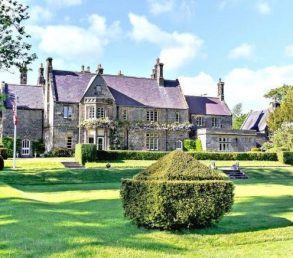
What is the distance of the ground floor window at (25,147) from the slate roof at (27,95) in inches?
173

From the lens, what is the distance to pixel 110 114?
53406mm

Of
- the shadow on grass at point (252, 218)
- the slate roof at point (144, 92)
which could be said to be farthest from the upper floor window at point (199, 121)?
the shadow on grass at point (252, 218)

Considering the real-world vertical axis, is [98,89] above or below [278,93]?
below

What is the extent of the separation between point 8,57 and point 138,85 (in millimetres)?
28174

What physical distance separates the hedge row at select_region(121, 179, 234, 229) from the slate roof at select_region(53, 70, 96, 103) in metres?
43.3

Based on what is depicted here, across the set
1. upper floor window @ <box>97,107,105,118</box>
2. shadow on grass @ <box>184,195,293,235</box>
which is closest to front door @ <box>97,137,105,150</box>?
upper floor window @ <box>97,107,105,118</box>

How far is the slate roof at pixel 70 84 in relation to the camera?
52.9m

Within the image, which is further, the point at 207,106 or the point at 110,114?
the point at 207,106

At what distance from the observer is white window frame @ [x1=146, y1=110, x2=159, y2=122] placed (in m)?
56.7

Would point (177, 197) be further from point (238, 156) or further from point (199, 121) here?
point (199, 121)

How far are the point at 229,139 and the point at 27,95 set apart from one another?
26.8m

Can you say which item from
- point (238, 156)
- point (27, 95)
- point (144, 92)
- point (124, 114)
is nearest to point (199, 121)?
point (144, 92)

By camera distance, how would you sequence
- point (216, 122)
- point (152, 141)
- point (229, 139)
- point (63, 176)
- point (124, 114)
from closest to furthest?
point (63, 176), point (124, 114), point (152, 141), point (229, 139), point (216, 122)

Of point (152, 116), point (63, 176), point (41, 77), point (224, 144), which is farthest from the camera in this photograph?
point (41, 77)
